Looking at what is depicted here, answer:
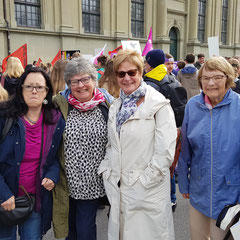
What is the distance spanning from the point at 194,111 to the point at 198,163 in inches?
16.8

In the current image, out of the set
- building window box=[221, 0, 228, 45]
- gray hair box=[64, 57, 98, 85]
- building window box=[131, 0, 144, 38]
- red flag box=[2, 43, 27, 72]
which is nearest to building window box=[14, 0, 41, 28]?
building window box=[131, 0, 144, 38]

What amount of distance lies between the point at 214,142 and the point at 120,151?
74 centimetres

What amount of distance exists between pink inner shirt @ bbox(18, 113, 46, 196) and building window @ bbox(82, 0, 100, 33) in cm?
1694

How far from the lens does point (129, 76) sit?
2.24 m

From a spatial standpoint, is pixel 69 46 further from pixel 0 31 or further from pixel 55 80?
pixel 55 80

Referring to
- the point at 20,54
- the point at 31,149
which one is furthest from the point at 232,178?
the point at 20,54

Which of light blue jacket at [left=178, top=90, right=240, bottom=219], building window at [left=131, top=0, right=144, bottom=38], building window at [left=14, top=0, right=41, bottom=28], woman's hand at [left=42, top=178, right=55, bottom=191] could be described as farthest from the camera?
building window at [left=131, top=0, right=144, bottom=38]

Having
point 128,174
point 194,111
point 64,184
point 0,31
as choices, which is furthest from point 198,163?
point 0,31

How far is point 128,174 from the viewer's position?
2236mm

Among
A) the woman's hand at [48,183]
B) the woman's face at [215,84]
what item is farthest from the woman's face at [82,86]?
the woman's face at [215,84]

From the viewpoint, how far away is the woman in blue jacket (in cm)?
205

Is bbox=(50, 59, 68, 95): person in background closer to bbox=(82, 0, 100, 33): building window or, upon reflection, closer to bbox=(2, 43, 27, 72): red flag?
bbox=(2, 43, 27, 72): red flag

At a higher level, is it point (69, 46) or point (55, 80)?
point (69, 46)

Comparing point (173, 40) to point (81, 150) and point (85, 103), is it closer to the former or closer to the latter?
point (85, 103)
